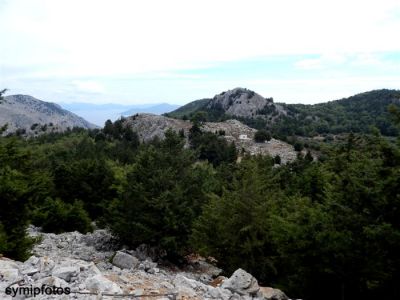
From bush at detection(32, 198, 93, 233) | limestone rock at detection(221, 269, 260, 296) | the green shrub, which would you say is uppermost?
limestone rock at detection(221, 269, 260, 296)

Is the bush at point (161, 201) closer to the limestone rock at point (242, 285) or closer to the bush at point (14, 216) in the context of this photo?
the bush at point (14, 216)

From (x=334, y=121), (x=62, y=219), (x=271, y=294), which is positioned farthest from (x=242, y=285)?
(x=334, y=121)

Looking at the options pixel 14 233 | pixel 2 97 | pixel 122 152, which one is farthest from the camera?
pixel 122 152

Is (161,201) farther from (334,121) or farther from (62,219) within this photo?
(334,121)

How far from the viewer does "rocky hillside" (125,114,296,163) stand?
346 feet

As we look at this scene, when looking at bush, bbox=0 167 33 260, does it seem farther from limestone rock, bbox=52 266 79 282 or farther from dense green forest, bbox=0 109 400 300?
limestone rock, bbox=52 266 79 282

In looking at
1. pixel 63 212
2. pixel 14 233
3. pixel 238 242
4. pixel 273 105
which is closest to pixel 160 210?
pixel 238 242

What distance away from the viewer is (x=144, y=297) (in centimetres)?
952

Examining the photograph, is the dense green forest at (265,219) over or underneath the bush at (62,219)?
over

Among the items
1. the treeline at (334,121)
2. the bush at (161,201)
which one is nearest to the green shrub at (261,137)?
the treeline at (334,121)

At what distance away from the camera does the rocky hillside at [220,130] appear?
346 ft

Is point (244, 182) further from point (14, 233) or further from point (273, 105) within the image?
point (273, 105)

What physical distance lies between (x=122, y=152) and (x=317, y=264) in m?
70.3

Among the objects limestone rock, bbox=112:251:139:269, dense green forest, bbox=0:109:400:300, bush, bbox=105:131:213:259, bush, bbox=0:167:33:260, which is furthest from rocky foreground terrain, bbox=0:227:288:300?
bush, bbox=105:131:213:259
